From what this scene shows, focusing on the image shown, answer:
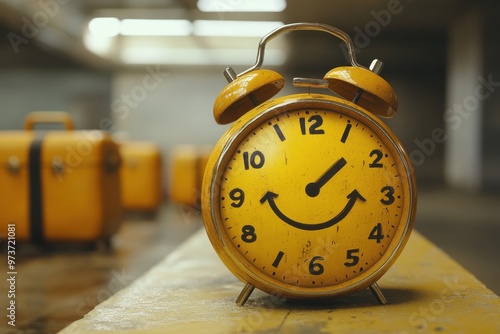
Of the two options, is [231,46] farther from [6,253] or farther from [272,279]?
[272,279]

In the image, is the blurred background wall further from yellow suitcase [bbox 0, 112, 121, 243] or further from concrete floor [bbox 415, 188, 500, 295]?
yellow suitcase [bbox 0, 112, 121, 243]

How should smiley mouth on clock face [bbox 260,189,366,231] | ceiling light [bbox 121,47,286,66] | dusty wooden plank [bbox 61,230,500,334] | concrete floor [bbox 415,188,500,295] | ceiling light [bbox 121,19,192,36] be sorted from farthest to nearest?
ceiling light [bbox 121,47,286,66], ceiling light [bbox 121,19,192,36], concrete floor [bbox 415,188,500,295], smiley mouth on clock face [bbox 260,189,366,231], dusty wooden plank [bbox 61,230,500,334]

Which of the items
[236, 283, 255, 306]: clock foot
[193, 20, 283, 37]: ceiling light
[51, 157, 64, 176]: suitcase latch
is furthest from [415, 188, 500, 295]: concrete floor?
[193, 20, 283, 37]: ceiling light

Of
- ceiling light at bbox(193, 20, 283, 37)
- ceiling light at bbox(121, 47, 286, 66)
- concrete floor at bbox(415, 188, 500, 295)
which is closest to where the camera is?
concrete floor at bbox(415, 188, 500, 295)

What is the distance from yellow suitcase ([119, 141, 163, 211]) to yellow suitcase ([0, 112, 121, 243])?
2.50 metres

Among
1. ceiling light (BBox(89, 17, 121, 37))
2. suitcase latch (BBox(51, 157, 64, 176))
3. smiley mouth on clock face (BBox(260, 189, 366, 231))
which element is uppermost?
ceiling light (BBox(89, 17, 121, 37))

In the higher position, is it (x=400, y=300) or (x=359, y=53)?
(x=359, y=53)

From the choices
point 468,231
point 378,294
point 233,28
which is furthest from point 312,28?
point 233,28

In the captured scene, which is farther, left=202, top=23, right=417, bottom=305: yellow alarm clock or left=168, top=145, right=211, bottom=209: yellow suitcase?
left=168, top=145, right=211, bottom=209: yellow suitcase

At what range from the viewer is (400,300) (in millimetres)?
1596

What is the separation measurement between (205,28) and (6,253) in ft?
22.9

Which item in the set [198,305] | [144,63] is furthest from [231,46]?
[198,305]

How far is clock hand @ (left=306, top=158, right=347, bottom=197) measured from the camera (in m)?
1.50

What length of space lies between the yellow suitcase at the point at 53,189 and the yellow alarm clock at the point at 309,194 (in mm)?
1763
